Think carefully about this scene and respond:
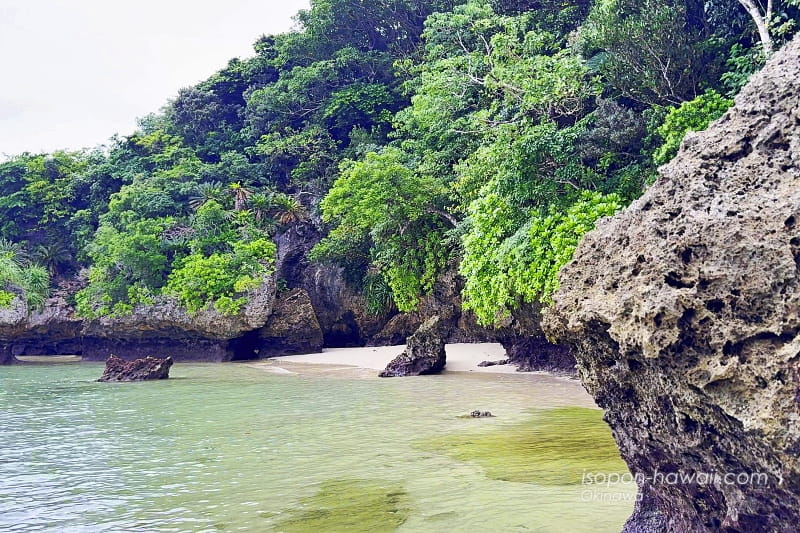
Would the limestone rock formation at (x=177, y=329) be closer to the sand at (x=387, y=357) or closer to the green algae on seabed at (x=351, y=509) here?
the sand at (x=387, y=357)

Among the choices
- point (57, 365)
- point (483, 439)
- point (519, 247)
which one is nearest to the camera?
point (483, 439)

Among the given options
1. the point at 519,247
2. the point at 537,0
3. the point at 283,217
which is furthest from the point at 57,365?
the point at 537,0

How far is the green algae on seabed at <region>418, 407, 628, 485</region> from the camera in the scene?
6566 millimetres

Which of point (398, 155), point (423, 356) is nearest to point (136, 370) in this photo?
point (423, 356)

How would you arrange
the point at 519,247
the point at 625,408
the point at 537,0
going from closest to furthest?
the point at 625,408 < the point at 519,247 < the point at 537,0

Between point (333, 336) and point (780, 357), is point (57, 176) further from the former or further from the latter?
point (780, 357)

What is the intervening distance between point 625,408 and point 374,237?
18.9 m

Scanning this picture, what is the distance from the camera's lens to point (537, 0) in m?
22.6

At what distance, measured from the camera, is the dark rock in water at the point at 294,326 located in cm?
2638

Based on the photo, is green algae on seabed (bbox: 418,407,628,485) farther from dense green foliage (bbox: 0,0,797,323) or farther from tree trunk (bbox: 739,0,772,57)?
tree trunk (bbox: 739,0,772,57)

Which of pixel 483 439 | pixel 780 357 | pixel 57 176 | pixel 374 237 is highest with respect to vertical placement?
pixel 57 176

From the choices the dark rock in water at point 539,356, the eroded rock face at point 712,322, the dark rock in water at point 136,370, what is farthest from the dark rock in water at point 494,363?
the eroded rock face at point 712,322

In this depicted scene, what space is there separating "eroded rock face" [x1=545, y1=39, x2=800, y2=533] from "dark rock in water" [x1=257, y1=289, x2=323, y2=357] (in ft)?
74.5

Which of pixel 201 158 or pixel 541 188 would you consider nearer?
pixel 541 188
